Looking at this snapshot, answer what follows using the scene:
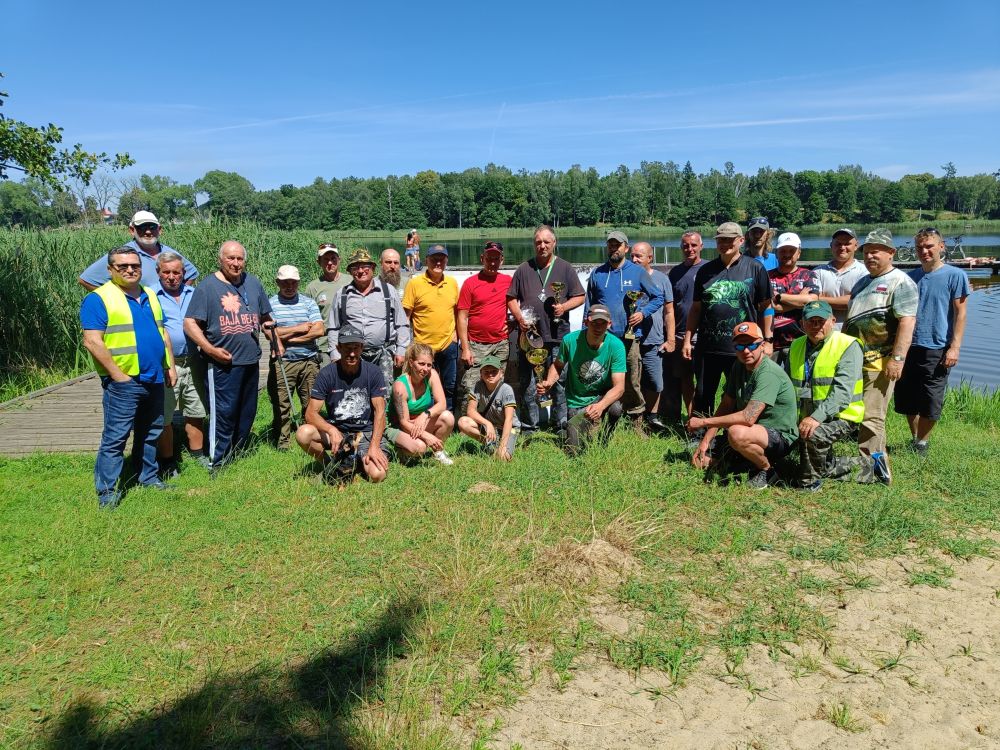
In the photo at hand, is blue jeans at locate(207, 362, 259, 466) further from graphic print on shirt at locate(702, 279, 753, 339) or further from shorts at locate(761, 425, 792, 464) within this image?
shorts at locate(761, 425, 792, 464)

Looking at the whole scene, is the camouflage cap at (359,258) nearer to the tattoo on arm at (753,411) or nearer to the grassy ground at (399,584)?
the grassy ground at (399,584)

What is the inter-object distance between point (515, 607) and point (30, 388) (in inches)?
328

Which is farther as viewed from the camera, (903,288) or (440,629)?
(903,288)

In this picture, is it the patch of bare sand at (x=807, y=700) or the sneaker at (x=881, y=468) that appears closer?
the patch of bare sand at (x=807, y=700)

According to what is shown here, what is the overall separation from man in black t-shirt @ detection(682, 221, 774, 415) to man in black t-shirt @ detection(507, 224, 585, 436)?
1.17 metres

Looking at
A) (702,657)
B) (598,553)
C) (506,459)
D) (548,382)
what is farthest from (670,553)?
(548,382)

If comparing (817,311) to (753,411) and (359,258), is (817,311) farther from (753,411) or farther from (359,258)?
(359,258)

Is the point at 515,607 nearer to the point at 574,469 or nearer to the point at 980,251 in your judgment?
the point at 574,469

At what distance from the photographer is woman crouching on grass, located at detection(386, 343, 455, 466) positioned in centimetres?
541

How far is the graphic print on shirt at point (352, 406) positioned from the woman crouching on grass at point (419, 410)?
34 centimetres

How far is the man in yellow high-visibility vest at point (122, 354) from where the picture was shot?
4531mm

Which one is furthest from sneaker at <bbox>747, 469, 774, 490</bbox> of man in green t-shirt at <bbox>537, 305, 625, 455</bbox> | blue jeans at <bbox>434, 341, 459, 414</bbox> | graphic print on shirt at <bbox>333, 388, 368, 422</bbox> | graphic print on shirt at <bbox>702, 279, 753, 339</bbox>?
graphic print on shirt at <bbox>333, 388, 368, 422</bbox>

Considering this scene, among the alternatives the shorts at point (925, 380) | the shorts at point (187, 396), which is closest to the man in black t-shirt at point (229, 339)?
the shorts at point (187, 396)

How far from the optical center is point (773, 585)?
369 cm
